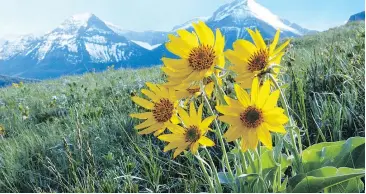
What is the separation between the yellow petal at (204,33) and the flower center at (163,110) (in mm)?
213

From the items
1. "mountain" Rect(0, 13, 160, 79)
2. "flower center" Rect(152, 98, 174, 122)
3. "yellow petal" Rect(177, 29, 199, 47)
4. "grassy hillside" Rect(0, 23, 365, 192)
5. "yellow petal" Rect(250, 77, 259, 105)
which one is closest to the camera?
"yellow petal" Rect(250, 77, 259, 105)

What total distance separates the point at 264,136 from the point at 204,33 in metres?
0.28

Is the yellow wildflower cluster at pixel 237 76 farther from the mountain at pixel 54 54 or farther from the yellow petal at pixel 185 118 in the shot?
the mountain at pixel 54 54

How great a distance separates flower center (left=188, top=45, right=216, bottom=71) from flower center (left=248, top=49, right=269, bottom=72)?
0.09 m

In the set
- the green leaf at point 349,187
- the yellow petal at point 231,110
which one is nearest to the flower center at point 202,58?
the yellow petal at point 231,110

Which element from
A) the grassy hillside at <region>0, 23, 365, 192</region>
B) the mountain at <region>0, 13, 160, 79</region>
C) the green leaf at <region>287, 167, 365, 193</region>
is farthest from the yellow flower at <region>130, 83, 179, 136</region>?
the mountain at <region>0, 13, 160, 79</region>

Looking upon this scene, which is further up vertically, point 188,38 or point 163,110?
point 188,38

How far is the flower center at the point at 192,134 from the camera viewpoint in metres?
1.14

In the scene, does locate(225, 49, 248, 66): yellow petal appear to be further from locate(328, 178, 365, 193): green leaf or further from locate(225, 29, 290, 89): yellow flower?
locate(328, 178, 365, 193): green leaf

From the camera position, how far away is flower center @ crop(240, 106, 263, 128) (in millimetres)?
1013

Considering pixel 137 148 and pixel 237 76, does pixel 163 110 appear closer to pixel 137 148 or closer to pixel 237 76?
pixel 237 76

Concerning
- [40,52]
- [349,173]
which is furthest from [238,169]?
[40,52]

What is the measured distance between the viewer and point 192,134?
1.14 meters

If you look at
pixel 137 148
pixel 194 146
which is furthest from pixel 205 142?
pixel 137 148
